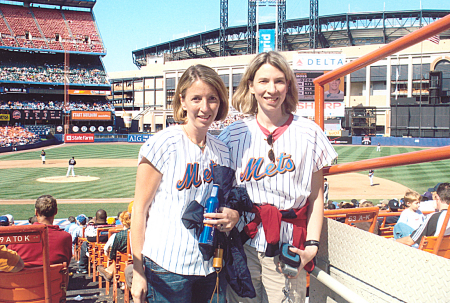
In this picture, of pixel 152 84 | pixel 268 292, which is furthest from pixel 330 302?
pixel 152 84

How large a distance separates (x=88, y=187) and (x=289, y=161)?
15969 millimetres

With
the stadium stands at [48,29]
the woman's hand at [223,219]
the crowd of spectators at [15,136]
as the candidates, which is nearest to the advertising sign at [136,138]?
the crowd of spectators at [15,136]

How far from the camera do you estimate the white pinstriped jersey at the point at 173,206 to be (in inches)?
75.8

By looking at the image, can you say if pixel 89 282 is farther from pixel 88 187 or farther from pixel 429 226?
pixel 88 187

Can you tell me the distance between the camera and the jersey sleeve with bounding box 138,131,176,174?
1.93 m

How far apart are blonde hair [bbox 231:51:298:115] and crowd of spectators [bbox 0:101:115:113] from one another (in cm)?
4831

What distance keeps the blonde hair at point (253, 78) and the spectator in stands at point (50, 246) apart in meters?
1.82

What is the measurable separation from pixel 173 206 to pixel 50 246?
1496mm

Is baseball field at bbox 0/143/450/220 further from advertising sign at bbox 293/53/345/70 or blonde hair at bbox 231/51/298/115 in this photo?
advertising sign at bbox 293/53/345/70

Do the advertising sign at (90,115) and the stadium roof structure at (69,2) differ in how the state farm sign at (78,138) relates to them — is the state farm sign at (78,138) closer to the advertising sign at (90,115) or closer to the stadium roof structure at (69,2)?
the advertising sign at (90,115)

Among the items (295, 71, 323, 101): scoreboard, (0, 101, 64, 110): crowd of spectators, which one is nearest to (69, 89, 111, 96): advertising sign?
(0, 101, 64, 110): crowd of spectators

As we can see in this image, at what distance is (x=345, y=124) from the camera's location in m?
46.1

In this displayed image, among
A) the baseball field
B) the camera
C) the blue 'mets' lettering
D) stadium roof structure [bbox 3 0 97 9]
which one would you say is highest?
stadium roof structure [bbox 3 0 97 9]

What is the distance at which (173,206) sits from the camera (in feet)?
6.42
